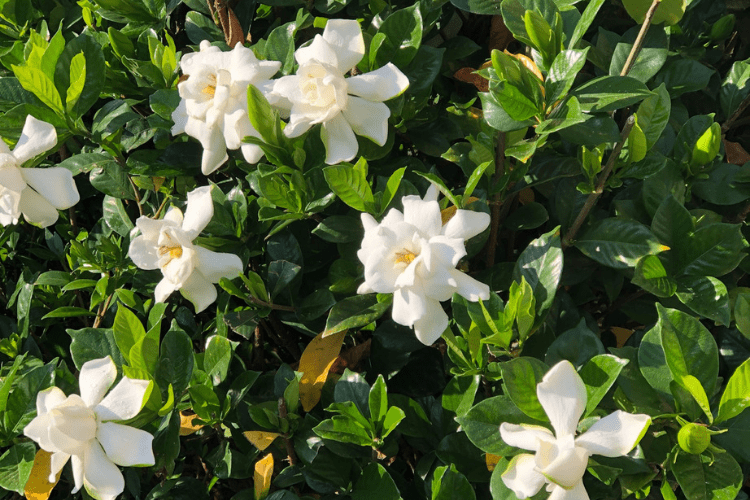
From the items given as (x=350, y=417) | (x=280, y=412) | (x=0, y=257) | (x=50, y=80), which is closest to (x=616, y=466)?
(x=350, y=417)

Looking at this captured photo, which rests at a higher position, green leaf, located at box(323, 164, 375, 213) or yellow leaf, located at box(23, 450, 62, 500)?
green leaf, located at box(323, 164, 375, 213)

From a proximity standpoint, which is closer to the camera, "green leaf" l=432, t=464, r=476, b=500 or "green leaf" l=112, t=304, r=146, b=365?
"green leaf" l=432, t=464, r=476, b=500

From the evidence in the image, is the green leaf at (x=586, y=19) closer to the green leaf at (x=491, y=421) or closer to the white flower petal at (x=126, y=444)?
the green leaf at (x=491, y=421)

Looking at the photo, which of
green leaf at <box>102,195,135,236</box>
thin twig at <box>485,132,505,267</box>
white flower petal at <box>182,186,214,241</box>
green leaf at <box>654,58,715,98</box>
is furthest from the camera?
green leaf at <box>102,195,135,236</box>

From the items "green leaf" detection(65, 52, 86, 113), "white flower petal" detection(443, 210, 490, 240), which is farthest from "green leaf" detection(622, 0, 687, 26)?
"green leaf" detection(65, 52, 86, 113)

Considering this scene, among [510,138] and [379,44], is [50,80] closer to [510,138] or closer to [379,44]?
[379,44]

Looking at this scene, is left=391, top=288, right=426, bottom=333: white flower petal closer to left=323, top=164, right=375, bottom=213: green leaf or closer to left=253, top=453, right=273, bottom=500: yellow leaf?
left=323, top=164, right=375, bottom=213: green leaf

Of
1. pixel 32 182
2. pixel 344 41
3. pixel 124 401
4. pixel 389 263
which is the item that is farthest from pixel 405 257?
pixel 32 182
